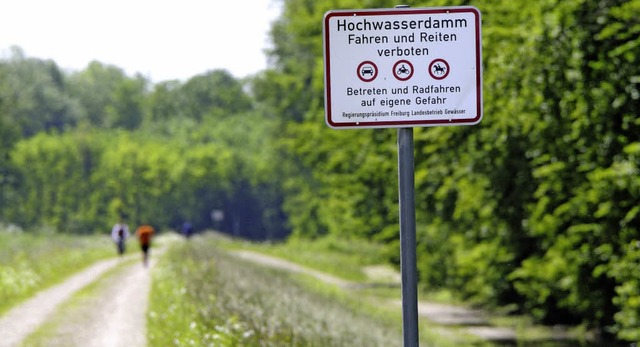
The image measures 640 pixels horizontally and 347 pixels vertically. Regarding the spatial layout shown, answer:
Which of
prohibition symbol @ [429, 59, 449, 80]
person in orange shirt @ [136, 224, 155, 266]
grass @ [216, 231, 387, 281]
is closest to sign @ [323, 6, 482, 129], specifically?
prohibition symbol @ [429, 59, 449, 80]

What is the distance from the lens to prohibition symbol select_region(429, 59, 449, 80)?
16.5 feet

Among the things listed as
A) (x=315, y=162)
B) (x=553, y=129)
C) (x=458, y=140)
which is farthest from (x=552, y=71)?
(x=315, y=162)

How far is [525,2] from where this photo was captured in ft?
64.7

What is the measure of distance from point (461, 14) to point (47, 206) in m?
109

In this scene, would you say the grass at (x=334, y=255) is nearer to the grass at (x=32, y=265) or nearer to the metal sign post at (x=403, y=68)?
the grass at (x=32, y=265)

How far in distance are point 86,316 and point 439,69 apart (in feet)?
51.7

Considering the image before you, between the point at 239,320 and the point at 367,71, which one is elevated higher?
the point at 367,71

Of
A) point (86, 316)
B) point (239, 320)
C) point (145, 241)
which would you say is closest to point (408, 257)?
point (239, 320)

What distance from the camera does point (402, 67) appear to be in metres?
5.02

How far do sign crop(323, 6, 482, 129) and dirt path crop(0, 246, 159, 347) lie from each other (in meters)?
10.3

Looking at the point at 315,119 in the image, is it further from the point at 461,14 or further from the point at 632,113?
the point at 461,14

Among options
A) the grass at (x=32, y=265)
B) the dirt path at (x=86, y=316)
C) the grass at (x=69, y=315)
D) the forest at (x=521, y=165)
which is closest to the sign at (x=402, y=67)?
the dirt path at (x=86, y=316)

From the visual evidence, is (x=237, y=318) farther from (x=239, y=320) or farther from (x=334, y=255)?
(x=334, y=255)

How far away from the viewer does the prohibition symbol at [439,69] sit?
5.03 m
